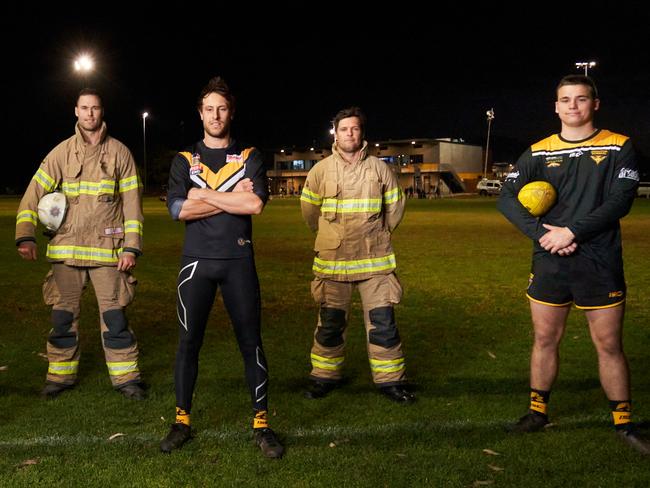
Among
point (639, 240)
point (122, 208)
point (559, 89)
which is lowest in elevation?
point (639, 240)

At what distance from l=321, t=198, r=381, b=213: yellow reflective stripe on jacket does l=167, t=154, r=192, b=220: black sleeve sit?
158 cm

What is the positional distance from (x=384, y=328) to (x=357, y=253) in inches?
25.2

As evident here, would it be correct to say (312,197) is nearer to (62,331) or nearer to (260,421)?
(260,421)

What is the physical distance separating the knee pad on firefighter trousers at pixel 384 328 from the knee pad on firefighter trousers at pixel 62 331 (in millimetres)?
2484

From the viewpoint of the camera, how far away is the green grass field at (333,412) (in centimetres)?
415

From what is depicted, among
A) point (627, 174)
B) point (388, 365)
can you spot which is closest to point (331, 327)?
point (388, 365)

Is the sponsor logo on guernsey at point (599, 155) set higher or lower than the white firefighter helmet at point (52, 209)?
higher

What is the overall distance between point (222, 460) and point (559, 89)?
10.5 feet

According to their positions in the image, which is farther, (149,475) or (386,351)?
(386,351)

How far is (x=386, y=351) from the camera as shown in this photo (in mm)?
5711

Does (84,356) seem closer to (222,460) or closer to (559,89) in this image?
(222,460)

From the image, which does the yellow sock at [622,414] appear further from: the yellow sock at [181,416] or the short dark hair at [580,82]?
the yellow sock at [181,416]

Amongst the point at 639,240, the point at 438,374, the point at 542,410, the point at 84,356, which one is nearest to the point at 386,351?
the point at 438,374

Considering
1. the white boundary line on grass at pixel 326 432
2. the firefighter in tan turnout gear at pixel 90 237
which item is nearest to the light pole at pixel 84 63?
the firefighter in tan turnout gear at pixel 90 237
